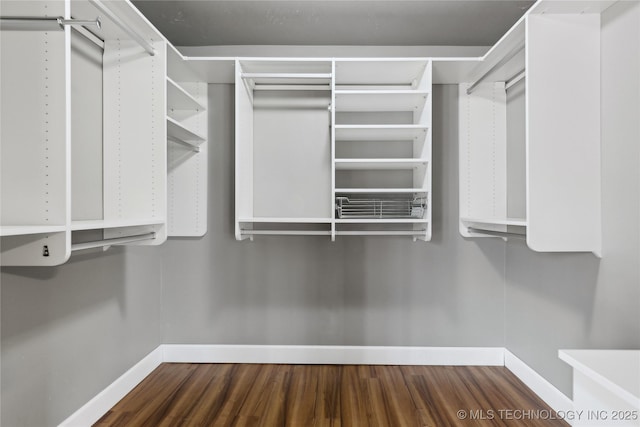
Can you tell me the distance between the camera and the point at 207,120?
9.07 ft

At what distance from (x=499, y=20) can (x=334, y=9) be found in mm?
1016

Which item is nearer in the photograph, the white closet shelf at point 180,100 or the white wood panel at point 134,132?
the white wood panel at point 134,132

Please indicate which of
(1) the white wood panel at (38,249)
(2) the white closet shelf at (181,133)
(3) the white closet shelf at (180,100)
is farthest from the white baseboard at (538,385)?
(3) the white closet shelf at (180,100)

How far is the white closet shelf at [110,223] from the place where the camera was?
4.70 feet

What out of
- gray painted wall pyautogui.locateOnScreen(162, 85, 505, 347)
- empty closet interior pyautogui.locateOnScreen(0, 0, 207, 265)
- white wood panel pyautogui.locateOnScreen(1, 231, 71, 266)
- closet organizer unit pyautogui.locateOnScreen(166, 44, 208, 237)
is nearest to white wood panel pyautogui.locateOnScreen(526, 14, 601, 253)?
gray painted wall pyautogui.locateOnScreen(162, 85, 505, 347)

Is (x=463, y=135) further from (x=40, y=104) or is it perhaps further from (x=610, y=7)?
(x=40, y=104)

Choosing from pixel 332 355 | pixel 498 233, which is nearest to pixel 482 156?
pixel 498 233

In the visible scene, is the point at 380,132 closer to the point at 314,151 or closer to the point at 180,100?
the point at 314,151

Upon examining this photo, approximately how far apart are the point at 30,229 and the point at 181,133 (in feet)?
4.19

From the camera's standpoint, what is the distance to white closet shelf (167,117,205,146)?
2.12 metres

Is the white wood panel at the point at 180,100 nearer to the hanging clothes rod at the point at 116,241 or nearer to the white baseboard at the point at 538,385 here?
the hanging clothes rod at the point at 116,241

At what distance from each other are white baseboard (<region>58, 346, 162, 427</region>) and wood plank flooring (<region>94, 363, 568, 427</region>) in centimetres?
4

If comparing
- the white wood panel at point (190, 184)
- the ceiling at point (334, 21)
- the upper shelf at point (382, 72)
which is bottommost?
the white wood panel at point (190, 184)

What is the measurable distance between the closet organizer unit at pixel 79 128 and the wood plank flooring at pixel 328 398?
0.97 metres
